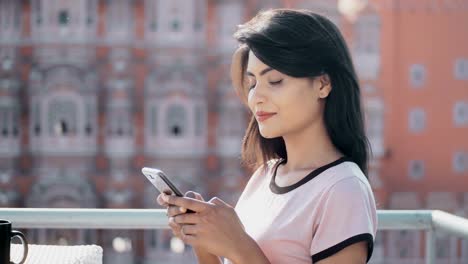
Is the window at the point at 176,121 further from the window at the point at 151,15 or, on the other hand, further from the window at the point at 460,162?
the window at the point at 460,162

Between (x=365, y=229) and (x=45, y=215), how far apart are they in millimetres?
400

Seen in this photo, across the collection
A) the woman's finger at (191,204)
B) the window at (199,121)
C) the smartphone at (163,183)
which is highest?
the smartphone at (163,183)

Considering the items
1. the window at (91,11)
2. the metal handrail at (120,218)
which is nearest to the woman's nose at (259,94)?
the metal handrail at (120,218)

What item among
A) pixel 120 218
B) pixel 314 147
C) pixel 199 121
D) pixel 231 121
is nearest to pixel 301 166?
pixel 314 147

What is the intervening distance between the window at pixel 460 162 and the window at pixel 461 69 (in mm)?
714

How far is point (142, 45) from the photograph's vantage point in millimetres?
6180

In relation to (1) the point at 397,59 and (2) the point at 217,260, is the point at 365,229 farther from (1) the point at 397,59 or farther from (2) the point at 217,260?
Result: (1) the point at 397,59

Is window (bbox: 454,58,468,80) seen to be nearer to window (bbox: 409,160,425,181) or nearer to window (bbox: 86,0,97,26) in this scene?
window (bbox: 409,160,425,181)

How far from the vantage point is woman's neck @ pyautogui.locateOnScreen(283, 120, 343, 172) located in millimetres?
505

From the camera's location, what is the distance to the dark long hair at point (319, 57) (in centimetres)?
48

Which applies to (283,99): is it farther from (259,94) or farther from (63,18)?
(63,18)

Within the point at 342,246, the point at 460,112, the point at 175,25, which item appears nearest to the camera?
the point at 342,246

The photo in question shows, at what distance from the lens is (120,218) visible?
728 millimetres

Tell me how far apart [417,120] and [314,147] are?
6029 millimetres
